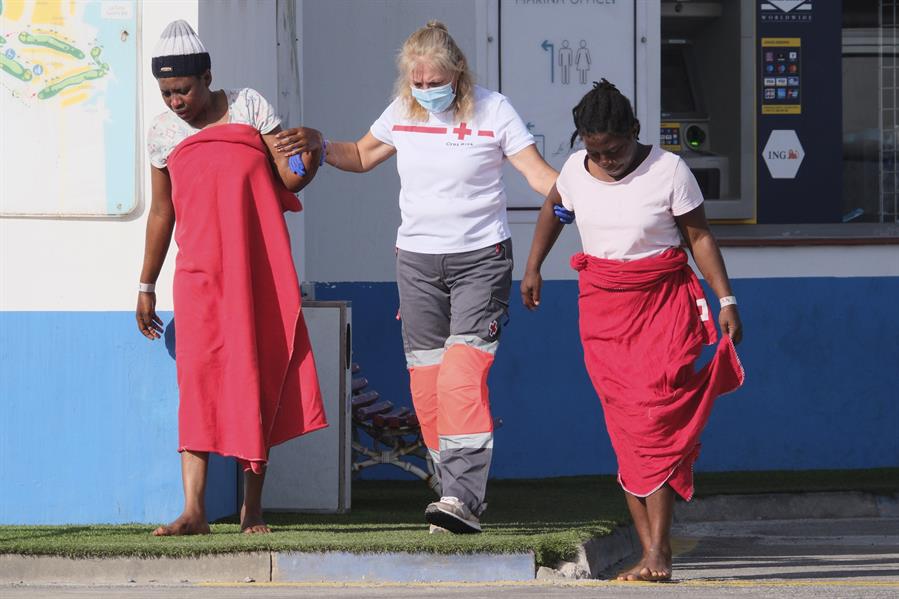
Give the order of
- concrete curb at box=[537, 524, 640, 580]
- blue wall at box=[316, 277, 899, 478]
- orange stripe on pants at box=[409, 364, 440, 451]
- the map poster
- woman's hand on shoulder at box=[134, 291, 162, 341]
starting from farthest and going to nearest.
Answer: blue wall at box=[316, 277, 899, 478] → the map poster → woman's hand on shoulder at box=[134, 291, 162, 341] → orange stripe on pants at box=[409, 364, 440, 451] → concrete curb at box=[537, 524, 640, 580]

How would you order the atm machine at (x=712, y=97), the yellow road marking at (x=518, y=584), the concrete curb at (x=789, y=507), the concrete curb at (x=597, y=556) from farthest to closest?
the atm machine at (x=712, y=97)
the concrete curb at (x=789, y=507)
the concrete curb at (x=597, y=556)
the yellow road marking at (x=518, y=584)

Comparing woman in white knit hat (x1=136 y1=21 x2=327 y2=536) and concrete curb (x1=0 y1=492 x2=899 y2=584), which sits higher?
woman in white knit hat (x1=136 y1=21 x2=327 y2=536)

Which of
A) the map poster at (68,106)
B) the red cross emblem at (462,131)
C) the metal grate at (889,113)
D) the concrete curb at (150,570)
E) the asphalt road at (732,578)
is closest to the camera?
the asphalt road at (732,578)

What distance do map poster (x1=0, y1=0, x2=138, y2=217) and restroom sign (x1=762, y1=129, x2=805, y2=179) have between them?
12.9ft

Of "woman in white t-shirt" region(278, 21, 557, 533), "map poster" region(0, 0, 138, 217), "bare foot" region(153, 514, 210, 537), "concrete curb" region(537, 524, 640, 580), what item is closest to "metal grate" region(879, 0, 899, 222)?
"concrete curb" region(537, 524, 640, 580)

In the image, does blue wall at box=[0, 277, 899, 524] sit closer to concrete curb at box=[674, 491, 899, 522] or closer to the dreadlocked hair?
concrete curb at box=[674, 491, 899, 522]

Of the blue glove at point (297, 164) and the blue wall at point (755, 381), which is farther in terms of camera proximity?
the blue wall at point (755, 381)

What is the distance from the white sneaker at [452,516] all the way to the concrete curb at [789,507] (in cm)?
240

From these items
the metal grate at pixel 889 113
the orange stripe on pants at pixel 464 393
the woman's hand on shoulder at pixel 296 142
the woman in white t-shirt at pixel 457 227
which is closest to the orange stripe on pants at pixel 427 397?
the woman in white t-shirt at pixel 457 227

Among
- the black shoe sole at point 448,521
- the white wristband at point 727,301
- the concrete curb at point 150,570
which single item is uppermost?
the white wristband at point 727,301

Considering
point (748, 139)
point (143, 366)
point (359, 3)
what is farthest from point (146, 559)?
point (748, 139)

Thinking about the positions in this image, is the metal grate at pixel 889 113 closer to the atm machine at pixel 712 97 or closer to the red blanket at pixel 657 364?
the atm machine at pixel 712 97

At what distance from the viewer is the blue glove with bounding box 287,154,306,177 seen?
6.08 m

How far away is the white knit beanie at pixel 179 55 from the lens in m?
6.10
